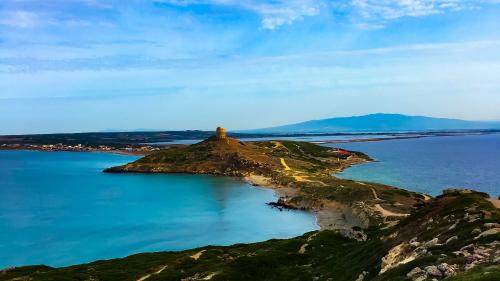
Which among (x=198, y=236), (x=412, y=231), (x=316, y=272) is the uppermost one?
(x=412, y=231)

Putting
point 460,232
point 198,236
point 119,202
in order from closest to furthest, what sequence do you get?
1. point 460,232
2. point 198,236
3. point 119,202

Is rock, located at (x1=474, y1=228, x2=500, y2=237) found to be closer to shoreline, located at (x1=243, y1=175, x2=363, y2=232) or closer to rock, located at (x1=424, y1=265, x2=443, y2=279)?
rock, located at (x1=424, y1=265, x2=443, y2=279)

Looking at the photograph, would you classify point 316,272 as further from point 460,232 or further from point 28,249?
point 28,249

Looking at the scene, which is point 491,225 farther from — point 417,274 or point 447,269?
point 417,274

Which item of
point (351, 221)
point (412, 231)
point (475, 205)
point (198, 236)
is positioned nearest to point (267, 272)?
point (412, 231)

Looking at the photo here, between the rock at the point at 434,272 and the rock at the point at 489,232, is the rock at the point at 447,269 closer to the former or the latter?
the rock at the point at 434,272

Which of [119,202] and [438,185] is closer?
[119,202]
